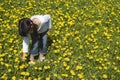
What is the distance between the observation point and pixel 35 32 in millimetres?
5312

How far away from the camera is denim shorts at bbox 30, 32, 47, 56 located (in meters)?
5.62

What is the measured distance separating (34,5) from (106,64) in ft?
11.0

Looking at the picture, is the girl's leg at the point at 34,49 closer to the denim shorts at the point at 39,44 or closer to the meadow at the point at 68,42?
the denim shorts at the point at 39,44

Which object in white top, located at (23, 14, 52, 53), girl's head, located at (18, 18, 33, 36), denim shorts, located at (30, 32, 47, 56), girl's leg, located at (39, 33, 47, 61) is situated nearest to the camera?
girl's head, located at (18, 18, 33, 36)

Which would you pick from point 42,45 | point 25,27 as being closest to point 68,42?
point 42,45

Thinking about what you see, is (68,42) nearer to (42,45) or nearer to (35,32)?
(42,45)

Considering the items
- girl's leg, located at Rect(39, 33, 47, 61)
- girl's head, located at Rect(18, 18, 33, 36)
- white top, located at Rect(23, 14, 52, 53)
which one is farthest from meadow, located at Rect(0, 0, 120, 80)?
girl's head, located at Rect(18, 18, 33, 36)

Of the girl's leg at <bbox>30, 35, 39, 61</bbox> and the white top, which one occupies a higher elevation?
the white top

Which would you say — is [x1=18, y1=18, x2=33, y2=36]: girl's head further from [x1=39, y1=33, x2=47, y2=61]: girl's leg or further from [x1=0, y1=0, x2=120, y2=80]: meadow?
[x1=39, y1=33, x2=47, y2=61]: girl's leg

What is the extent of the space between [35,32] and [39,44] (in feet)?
2.12

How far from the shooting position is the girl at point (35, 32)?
4.91 m

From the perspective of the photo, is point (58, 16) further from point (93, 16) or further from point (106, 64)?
point (106, 64)

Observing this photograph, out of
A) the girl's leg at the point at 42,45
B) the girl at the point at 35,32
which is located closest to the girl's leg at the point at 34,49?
the girl at the point at 35,32

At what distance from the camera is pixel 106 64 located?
6.11m
